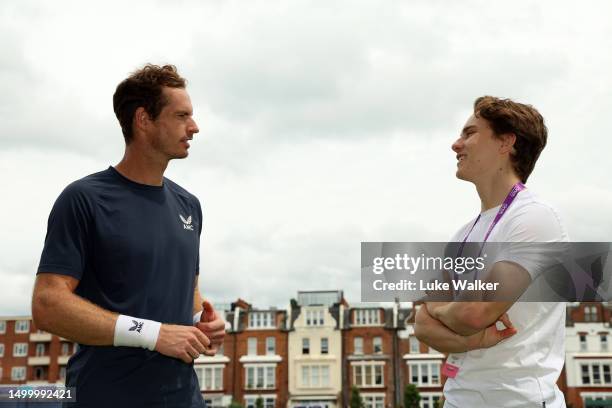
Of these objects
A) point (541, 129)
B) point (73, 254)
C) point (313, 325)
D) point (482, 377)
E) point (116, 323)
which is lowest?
point (482, 377)

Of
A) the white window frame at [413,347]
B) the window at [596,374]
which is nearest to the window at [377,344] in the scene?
the white window frame at [413,347]

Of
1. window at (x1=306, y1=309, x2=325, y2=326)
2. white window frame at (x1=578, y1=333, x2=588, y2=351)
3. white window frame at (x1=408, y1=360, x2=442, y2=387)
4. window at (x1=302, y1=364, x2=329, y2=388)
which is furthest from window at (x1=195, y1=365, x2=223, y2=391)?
white window frame at (x1=578, y1=333, x2=588, y2=351)

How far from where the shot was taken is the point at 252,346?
6469 cm

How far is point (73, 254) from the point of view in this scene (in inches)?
143

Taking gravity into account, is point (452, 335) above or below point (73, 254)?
below

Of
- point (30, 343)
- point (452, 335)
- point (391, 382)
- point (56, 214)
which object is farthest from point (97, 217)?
point (30, 343)

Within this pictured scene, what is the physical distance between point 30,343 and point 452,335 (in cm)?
7603

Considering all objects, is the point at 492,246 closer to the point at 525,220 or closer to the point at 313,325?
the point at 525,220

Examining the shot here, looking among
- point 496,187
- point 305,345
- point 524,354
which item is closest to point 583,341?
point 305,345

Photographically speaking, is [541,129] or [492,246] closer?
[492,246]

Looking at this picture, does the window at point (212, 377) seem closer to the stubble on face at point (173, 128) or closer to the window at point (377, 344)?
the window at point (377, 344)

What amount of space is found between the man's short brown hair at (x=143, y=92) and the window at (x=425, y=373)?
60228 millimetres

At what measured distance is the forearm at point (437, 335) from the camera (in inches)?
146

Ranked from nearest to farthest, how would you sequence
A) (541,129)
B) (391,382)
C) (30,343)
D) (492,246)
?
(492,246), (541,129), (391,382), (30,343)
